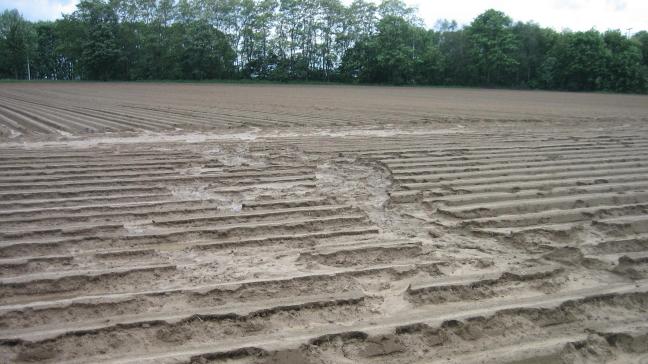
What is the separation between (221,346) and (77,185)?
3876 mm

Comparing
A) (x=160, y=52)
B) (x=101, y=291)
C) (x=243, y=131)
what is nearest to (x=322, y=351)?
(x=101, y=291)

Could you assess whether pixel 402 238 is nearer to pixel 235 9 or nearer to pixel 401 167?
pixel 401 167

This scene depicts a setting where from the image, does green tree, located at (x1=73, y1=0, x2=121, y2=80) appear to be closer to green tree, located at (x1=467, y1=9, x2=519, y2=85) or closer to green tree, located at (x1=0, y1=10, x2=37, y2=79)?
green tree, located at (x1=0, y1=10, x2=37, y2=79)

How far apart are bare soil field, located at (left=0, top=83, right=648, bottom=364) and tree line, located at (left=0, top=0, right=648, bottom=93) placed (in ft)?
139

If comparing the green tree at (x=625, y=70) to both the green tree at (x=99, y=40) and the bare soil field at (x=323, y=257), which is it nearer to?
the bare soil field at (x=323, y=257)

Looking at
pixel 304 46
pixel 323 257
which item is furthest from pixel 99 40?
pixel 323 257

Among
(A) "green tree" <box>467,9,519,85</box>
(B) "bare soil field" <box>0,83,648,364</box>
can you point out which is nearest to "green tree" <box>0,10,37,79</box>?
(A) "green tree" <box>467,9,519,85</box>

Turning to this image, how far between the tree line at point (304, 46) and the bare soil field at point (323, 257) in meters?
42.4

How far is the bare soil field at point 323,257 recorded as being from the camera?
8.63ft

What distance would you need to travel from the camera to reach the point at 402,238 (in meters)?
4.16

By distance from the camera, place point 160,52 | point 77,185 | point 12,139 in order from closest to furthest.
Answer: point 77,185
point 12,139
point 160,52

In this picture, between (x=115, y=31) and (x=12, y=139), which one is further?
(x=115, y=31)

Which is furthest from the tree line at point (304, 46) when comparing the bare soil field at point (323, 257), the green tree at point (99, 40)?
the bare soil field at point (323, 257)

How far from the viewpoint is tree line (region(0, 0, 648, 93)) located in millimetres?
46906
